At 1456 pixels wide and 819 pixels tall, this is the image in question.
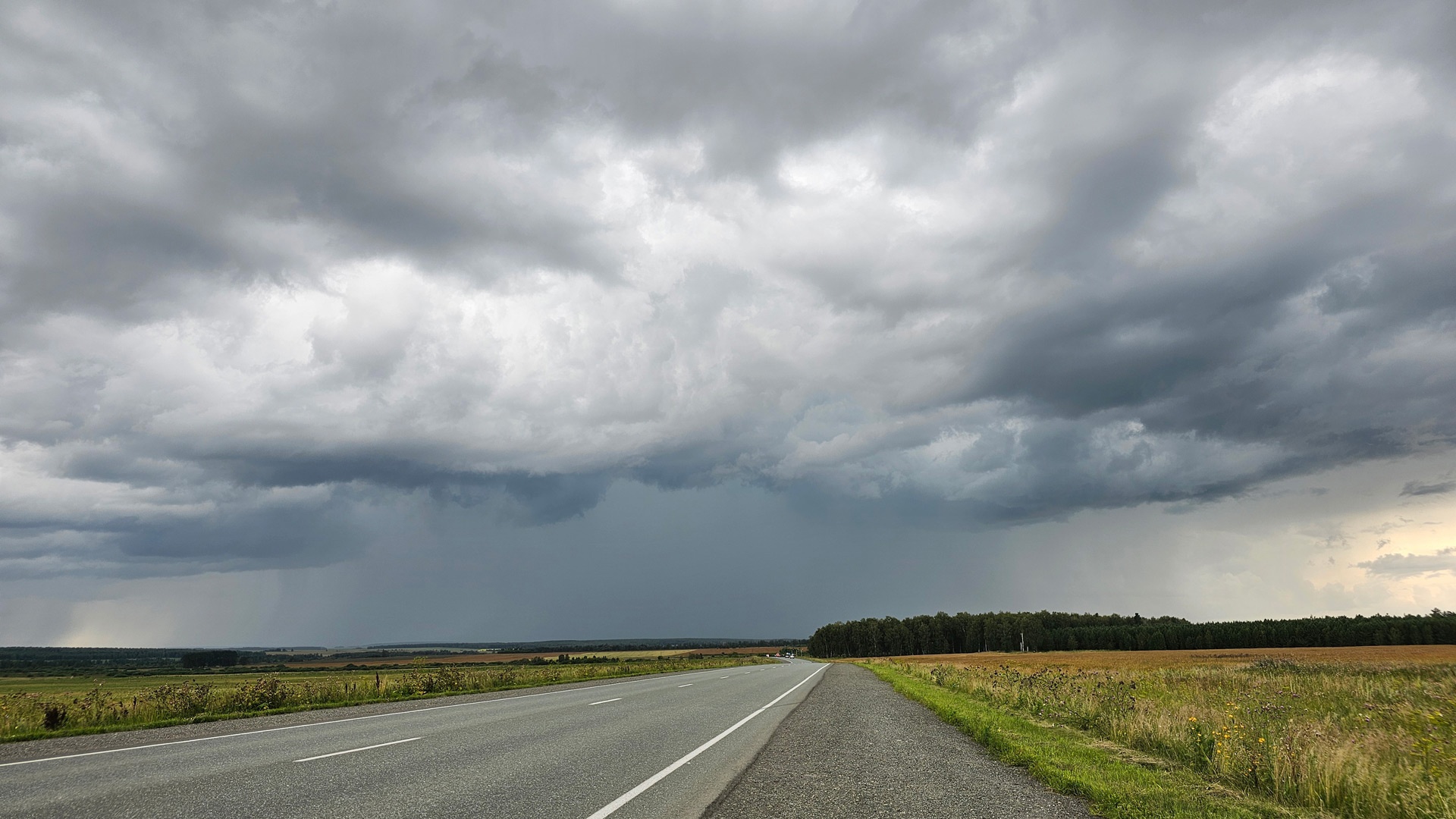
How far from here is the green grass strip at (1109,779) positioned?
25.4 feet

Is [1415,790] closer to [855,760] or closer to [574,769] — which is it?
[855,760]

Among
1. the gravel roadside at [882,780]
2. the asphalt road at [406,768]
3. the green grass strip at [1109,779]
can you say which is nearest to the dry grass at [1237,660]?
the green grass strip at [1109,779]

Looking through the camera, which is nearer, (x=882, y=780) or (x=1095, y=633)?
(x=882, y=780)

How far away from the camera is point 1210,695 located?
23.2 metres

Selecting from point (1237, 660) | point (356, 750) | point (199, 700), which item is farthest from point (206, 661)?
point (1237, 660)

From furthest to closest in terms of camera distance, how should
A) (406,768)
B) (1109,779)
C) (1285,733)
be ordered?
(1285,733)
(406,768)
(1109,779)

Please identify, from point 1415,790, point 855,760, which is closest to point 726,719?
point 855,760

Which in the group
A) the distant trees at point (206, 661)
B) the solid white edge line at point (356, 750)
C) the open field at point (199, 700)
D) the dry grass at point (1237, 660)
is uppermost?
the solid white edge line at point (356, 750)

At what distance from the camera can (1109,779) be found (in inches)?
362

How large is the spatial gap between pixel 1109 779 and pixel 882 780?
294 centimetres

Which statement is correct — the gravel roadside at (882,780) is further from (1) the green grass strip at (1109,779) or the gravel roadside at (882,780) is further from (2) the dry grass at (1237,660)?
(2) the dry grass at (1237,660)

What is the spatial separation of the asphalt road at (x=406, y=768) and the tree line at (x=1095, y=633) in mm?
115238

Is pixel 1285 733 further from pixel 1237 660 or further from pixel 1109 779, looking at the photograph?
pixel 1237 660

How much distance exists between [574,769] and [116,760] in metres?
7.23
